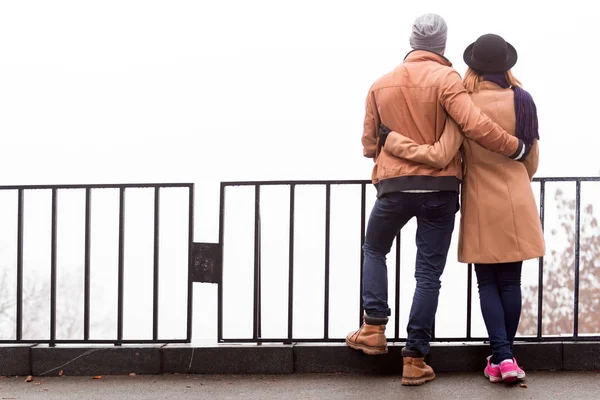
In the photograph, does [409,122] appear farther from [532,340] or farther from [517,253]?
[532,340]

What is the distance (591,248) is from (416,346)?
120cm

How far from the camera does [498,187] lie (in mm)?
3373

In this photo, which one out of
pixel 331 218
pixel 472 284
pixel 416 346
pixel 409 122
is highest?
pixel 409 122

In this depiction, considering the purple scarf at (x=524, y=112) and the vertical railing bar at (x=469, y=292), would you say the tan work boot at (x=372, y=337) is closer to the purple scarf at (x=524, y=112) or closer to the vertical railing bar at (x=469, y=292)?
the vertical railing bar at (x=469, y=292)

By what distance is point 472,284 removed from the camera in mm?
3844

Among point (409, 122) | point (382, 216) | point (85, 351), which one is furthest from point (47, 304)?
point (409, 122)

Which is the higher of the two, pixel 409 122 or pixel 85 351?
pixel 409 122

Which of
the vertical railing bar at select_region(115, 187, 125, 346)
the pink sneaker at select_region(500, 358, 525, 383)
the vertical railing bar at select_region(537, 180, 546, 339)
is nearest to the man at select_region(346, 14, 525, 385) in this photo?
the pink sneaker at select_region(500, 358, 525, 383)

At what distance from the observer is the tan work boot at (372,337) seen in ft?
11.5

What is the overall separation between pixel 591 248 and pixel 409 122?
1341 millimetres

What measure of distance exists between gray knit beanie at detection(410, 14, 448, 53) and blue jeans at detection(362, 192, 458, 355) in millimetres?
736

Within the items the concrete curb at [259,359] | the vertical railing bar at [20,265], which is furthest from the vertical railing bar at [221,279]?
the vertical railing bar at [20,265]

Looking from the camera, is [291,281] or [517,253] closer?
[517,253]

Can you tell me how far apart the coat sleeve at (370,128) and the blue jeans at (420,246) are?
269mm
